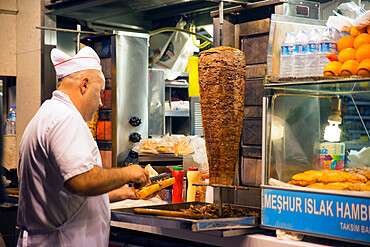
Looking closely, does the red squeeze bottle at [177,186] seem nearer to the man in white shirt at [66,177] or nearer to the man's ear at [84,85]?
the man in white shirt at [66,177]

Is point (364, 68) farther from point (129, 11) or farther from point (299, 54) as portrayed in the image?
point (129, 11)

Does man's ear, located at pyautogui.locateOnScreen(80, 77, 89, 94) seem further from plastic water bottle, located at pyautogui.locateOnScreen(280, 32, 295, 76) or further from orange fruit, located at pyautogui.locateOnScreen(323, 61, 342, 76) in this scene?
orange fruit, located at pyautogui.locateOnScreen(323, 61, 342, 76)

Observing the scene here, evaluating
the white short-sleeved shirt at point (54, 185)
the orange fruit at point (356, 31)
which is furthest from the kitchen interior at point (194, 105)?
the white short-sleeved shirt at point (54, 185)

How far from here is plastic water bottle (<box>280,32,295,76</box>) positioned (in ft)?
7.84

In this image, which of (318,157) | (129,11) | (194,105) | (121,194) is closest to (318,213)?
(318,157)

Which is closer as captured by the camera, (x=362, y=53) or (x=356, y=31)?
(x=362, y=53)

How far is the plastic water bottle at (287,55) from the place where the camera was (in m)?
2.39

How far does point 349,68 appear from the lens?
2104 millimetres

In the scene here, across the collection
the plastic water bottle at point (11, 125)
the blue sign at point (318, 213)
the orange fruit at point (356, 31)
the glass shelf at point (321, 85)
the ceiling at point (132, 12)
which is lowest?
the blue sign at point (318, 213)

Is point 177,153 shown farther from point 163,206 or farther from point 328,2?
point 328,2

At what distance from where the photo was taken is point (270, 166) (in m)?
2.36

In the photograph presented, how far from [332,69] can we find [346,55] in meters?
0.08

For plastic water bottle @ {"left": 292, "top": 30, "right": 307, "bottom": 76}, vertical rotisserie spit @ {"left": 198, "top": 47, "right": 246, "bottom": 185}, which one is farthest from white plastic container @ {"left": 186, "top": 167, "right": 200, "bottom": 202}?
plastic water bottle @ {"left": 292, "top": 30, "right": 307, "bottom": 76}

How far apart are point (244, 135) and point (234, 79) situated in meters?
0.59
